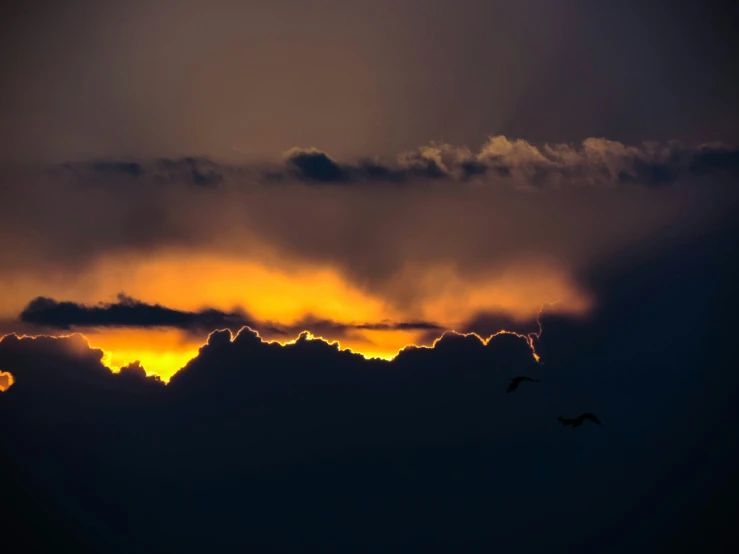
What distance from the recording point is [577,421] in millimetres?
144875

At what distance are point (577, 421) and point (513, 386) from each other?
10.9 m

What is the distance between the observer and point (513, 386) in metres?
139
